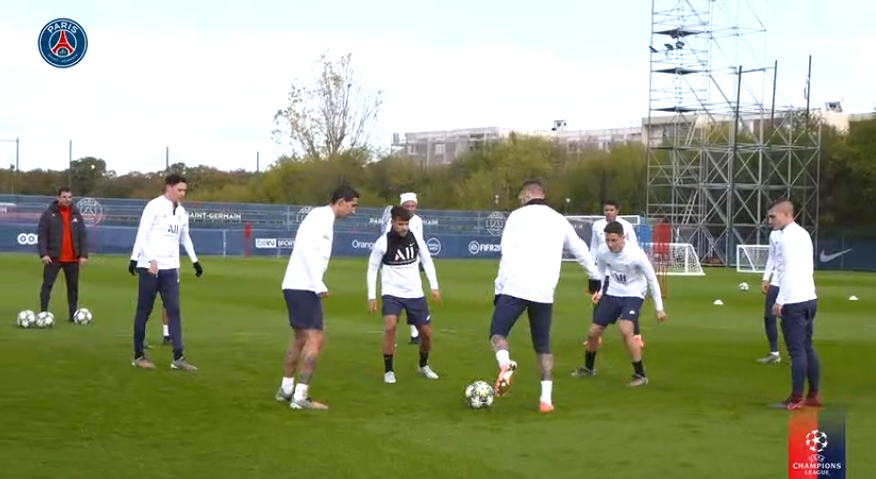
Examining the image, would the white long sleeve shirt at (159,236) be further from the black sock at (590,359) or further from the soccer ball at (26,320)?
the black sock at (590,359)

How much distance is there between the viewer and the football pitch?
28.0ft

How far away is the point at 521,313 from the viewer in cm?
1110

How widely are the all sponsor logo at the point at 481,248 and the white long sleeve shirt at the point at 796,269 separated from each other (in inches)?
1884

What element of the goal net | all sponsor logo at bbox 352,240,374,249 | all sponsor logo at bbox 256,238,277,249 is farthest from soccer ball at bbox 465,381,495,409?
all sponsor logo at bbox 352,240,374,249

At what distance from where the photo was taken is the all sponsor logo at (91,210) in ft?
158

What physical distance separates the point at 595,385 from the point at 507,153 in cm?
7628

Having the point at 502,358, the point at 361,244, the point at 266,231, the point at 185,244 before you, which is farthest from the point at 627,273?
the point at 361,244

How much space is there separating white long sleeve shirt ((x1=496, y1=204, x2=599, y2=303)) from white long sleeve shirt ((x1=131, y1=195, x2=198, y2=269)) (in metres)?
4.40

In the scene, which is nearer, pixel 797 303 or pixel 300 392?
pixel 300 392

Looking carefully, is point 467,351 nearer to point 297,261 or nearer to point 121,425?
point 297,261

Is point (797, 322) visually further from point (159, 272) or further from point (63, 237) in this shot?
point (63, 237)

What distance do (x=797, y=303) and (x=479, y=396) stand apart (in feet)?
10.4

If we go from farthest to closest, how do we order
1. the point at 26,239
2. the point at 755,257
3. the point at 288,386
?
the point at 755,257
the point at 26,239
the point at 288,386

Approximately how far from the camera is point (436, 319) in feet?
71.1
